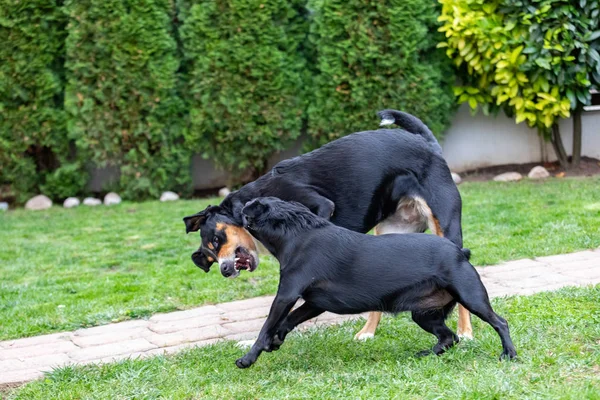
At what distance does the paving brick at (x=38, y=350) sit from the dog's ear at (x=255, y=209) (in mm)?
1502

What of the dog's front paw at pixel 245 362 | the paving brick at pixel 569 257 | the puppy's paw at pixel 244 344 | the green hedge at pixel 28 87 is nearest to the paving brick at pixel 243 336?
the puppy's paw at pixel 244 344

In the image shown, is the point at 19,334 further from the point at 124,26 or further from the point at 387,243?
the point at 124,26

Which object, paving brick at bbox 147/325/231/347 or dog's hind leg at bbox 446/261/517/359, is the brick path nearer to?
paving brick at bbox 147/325/231/347

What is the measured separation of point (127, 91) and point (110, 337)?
221 inches

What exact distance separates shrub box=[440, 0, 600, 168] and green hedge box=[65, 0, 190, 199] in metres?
3.62

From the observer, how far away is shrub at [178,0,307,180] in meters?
9.90

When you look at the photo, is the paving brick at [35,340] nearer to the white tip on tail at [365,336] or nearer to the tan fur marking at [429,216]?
the white tip on tail at [365,336]

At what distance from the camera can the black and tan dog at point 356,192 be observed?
4.72m

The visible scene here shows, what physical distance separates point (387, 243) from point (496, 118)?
7589 mm

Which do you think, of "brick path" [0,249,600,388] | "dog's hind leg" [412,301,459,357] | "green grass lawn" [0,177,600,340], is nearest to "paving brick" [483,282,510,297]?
"brick path" [0,249,600,388]

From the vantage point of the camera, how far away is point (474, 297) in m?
3.85

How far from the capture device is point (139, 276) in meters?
6.53

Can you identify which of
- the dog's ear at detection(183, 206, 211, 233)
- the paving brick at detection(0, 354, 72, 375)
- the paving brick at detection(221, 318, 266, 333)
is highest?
the dog's ear at detection(183, 206, 211, 233)

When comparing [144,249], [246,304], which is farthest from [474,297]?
[144,249]
